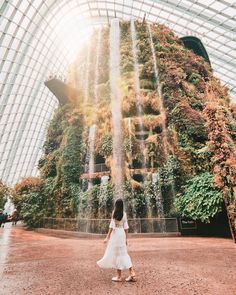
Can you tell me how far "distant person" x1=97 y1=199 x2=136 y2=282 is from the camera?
13.8ft

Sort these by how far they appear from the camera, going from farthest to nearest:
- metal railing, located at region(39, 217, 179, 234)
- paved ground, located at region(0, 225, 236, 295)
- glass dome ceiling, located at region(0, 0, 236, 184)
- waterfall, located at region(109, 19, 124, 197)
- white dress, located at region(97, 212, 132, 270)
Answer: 1. glass dome ceiling, located at region(0, 0, 236, 184)
2. waterfall, located at region(109, 19, 124, 197)
3. metal railing, located at region(39, 217, 179, 234)
4. white dress, located at region(97, 212, 132, 270)
5. paved ground, located at region(0, 225, 236, 295)

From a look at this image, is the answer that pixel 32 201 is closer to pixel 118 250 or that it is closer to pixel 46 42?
pixel 118 250

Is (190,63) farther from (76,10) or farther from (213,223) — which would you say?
(76,10)

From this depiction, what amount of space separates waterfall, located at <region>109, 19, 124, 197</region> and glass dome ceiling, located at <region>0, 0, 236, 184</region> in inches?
255

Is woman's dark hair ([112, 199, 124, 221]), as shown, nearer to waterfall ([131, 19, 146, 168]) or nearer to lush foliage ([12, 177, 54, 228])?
waterfall ([131, 19, 146, 168])

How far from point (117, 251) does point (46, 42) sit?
30.6 m

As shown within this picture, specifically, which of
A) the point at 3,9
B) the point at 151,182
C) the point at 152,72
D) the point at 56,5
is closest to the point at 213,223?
the point at 151,182

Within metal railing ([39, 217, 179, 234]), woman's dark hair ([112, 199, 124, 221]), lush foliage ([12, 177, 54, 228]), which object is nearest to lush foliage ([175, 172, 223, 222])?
metal railing ([39, 217, 179, 234])

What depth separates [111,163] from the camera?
55.3ft

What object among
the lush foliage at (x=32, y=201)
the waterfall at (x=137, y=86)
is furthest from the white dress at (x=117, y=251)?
the lush foliage at (x=32, y=201)

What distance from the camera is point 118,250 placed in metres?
4.30

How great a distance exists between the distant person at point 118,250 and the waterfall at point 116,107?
10535 mm

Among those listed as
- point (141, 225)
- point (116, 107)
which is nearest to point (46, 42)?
point (116, 107)

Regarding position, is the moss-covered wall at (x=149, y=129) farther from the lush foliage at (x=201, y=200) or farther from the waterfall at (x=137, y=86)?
the lush foliage at (x=201, y=200)
